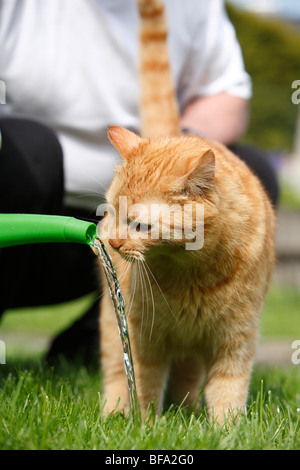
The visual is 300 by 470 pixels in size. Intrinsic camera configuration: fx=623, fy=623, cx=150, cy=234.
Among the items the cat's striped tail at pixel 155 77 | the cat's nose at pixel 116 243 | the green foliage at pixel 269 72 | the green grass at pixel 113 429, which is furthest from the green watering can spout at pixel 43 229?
the green foliage at pixel 269 72

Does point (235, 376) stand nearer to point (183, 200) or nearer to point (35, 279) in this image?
point (183, 200)

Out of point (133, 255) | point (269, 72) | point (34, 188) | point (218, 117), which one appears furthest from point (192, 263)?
point (269, 72)

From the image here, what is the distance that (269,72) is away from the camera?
1056 centimetres

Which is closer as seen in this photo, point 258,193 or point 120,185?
point 120,185

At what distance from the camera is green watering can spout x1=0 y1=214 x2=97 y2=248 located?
135 cm

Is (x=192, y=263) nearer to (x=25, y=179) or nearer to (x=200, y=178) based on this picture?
(x=200, y=178)

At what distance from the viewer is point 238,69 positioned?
239 centimetres

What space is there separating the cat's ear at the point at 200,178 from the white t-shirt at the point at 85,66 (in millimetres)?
756

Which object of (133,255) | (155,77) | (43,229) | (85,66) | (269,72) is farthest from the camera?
(269,72)

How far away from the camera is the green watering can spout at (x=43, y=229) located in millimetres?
1353

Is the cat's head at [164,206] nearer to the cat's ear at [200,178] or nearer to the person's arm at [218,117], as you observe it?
the cat's ear at [200,178]

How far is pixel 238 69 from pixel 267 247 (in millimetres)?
941

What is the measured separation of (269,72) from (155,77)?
355 inches
